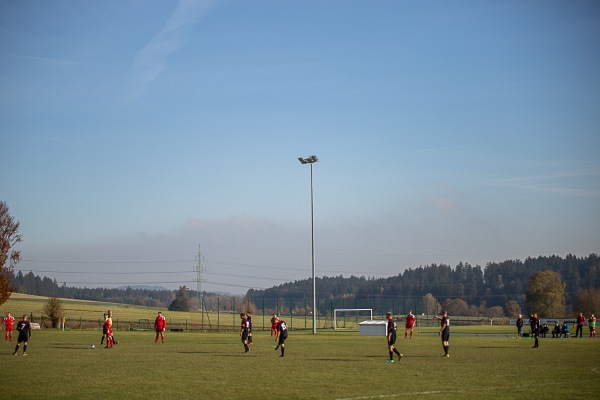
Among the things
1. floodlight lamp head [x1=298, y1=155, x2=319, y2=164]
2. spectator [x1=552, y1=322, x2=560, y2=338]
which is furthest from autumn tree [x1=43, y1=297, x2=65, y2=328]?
spectator [x1=552, y1=322, x2=560, y2=338]

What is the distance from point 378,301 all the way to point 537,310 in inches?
998

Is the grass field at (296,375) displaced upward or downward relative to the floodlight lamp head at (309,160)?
downward

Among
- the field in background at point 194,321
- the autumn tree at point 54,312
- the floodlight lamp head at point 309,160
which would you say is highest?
the floodlight lamp head at point 309,160

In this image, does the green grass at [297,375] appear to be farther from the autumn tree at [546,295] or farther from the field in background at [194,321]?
the autumn tree at [546,295]

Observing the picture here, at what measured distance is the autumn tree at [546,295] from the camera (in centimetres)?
10219

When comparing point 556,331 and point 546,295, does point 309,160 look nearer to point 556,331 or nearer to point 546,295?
point 556,331

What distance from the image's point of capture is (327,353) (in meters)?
33.2

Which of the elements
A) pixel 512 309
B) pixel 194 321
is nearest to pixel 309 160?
pixel 194 321

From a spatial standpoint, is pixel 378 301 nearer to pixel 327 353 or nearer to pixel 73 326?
pixel 73 326

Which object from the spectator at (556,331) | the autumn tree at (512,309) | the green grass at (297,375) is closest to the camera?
the green grass at (297,375)

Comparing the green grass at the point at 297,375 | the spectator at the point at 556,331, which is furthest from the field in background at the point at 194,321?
the green grass at the point at 297,375

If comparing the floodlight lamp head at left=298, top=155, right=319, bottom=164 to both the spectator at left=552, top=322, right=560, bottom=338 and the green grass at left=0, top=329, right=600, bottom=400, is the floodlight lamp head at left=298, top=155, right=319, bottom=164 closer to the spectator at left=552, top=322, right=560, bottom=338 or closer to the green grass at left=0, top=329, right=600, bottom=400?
the spectator at left=552, top=322, right=560, bottom=338

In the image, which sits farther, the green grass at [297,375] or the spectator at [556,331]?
the spectator at [556,331]

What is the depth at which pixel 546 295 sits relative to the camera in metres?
103
